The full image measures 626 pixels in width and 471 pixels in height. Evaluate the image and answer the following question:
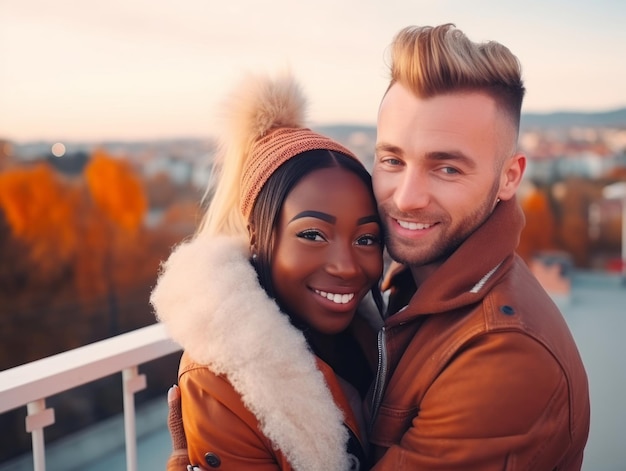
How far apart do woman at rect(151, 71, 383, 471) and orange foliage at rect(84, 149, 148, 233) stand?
26.9 meters

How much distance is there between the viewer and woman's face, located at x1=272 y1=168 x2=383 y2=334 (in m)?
1.40

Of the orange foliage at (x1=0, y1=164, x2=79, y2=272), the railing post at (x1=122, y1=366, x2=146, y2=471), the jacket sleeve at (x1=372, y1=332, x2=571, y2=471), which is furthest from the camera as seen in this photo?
the orange foliage at (x1=0, y1=164, x2=79, y2=272)

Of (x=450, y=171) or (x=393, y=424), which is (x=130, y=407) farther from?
(x=450, y=171)

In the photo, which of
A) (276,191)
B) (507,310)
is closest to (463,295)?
(507,310)

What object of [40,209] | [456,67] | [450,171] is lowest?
[40,209]

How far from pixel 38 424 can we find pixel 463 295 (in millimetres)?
1069

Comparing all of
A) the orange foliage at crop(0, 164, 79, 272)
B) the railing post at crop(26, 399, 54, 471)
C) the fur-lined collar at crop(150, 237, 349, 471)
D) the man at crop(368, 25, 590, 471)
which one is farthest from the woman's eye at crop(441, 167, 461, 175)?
the orange foliage at crop(0, 164, 79, 272)

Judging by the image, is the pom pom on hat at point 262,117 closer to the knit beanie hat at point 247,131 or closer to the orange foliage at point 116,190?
the knit beanie hat at point 247,131

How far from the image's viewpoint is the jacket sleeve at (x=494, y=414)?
1165mm

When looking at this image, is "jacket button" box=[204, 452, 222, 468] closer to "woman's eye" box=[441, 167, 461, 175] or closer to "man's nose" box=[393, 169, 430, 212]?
"man's nose" box=[393, 169, 430, 212]

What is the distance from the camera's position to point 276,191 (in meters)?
1.44

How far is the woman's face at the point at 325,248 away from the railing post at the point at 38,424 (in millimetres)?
657

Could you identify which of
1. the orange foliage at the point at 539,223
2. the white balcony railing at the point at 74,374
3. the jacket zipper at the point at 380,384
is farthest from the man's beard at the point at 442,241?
the orange foliage at the point at 539,223

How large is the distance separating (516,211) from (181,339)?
825 millimetres
